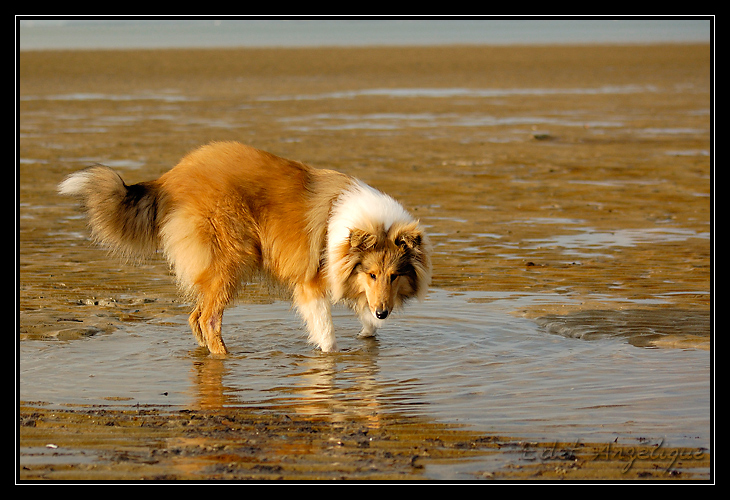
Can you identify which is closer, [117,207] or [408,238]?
[408,238]

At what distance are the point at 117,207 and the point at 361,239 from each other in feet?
6.26

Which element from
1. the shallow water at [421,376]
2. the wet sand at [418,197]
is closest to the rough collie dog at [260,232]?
the shallow water at [421,376]

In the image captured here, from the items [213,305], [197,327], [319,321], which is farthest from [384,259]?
[197,327]

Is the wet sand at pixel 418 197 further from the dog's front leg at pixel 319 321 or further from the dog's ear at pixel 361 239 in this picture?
the dog's ear at pixel 361 239

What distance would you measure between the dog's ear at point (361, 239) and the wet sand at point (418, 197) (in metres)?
1.78

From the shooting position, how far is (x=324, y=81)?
34531 mm

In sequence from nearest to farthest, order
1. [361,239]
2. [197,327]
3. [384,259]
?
[361,239]
[384,259]
[197,327]

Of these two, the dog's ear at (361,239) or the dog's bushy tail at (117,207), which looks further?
the dog's bushy tail at (117,207)

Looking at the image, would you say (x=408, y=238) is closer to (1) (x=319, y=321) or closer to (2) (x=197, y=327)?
(1) (x=319, y=321)

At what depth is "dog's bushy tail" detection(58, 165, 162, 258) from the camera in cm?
673

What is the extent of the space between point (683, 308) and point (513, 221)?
404 cm

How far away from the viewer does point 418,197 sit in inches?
520

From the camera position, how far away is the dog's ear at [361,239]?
6.57 metres
